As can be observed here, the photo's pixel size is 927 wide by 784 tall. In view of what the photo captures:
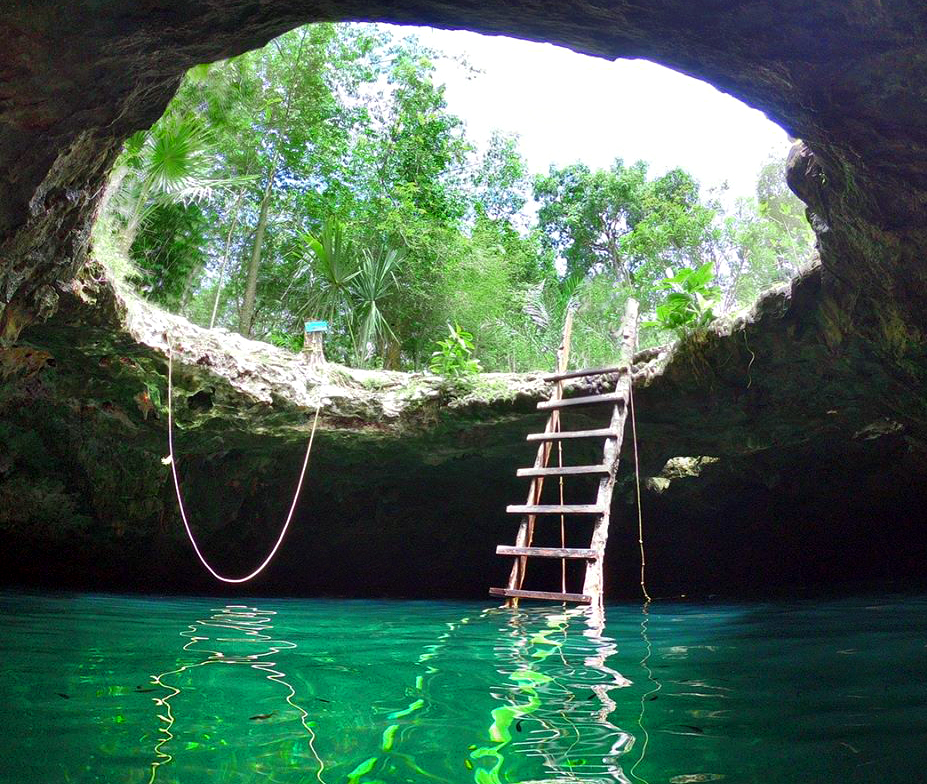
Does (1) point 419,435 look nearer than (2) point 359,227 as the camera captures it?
Yes

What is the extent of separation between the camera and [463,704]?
2.58 meters

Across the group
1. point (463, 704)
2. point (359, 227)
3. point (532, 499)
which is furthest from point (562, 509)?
point (359, 227)

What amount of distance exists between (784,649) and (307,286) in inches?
383

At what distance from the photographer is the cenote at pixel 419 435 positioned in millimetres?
2432

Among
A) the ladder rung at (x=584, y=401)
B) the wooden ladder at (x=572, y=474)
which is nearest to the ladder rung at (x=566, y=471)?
the wooden ladder at (x=572, y=474)

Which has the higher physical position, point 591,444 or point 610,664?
point 591,444

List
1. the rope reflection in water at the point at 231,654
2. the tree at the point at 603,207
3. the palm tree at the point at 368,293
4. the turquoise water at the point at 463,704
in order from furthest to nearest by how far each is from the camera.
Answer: the tree at the point at 603,207
the palm tree at the point at 368,293
the rope reflection in water at the point at 231,654
the turquoise water at the point at 463,704

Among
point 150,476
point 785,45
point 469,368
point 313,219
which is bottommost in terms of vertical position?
point 150,476

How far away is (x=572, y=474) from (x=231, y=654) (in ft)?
12.7

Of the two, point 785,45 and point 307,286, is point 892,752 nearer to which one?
point 785,45

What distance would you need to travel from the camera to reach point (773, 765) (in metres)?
1.95

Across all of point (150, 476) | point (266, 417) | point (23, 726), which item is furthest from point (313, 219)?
point (23, 726)

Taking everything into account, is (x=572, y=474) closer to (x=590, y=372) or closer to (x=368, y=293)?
(x=590, y=372)

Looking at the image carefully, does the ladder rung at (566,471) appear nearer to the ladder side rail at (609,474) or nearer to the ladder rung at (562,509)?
the ladder side rail at (609,474)
